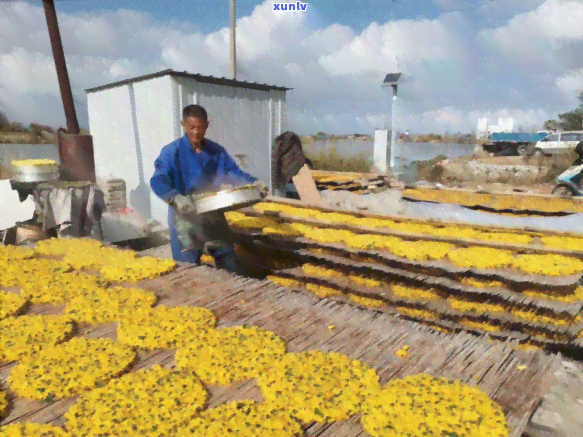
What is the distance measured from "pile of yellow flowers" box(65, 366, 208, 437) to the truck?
101 feet

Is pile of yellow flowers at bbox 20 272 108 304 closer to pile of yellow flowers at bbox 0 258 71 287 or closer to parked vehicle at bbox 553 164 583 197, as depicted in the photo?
pile of yellow flowers at bbox 0 258 71 287

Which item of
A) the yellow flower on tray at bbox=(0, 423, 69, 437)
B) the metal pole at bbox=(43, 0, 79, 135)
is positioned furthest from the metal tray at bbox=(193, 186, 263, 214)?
the metal pole at bbox=(43, 0, 79, 135)

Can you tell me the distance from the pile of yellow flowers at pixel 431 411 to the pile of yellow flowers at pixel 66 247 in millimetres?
3386

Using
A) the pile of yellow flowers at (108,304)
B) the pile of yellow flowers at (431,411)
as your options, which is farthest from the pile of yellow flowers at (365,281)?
the pile of yellow flowers at (431,411)

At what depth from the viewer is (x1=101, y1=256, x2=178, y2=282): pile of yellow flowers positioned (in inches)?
138

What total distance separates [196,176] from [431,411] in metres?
3.31

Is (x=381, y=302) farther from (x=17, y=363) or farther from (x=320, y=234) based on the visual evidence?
(x=17, y=363)

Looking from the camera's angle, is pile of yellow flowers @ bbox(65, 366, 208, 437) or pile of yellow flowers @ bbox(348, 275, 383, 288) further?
pile of yellow flowers @ bbox(348, 275, 383, 288)

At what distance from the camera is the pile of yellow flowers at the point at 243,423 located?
1726 mm

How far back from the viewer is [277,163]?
33.2 ft

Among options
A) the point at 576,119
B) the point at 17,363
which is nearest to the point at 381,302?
the point at 17,363

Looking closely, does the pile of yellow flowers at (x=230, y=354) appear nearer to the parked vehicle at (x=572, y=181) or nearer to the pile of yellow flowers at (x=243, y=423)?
the pile of yellow flowers at (x=243, y=423)

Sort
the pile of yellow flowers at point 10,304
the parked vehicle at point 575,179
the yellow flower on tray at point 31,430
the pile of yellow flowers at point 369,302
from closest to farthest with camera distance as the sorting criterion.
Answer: the yellow flower on tray at point 31,430, the pile of yellow flowers at point 10,304, the pile of yellow flowers at point 369,302, the parked vehicle at point 575,179

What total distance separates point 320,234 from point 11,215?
6.21 m
